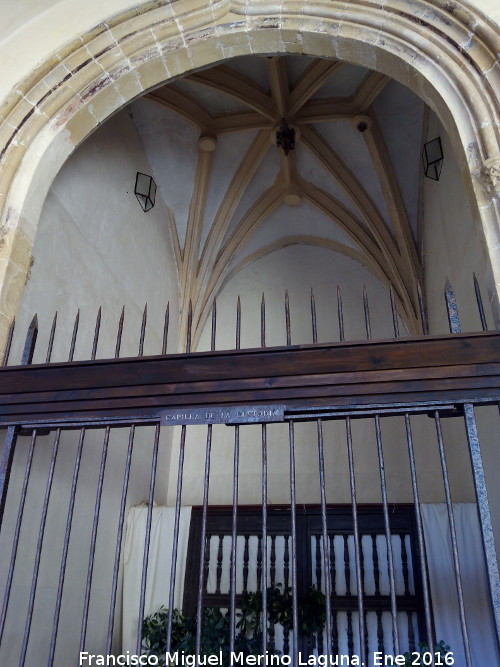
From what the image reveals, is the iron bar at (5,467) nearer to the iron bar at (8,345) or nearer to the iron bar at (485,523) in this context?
the iron bar at (8,345)

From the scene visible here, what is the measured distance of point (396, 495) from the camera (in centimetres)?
748

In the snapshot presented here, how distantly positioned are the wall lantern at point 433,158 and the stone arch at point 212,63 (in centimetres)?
263

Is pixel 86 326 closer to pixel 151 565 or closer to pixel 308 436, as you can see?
pixel 151 565

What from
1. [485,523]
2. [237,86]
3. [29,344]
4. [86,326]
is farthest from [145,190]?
[485,523]

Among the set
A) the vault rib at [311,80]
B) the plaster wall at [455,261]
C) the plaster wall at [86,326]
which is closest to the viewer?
the plaster wall at [86,326]

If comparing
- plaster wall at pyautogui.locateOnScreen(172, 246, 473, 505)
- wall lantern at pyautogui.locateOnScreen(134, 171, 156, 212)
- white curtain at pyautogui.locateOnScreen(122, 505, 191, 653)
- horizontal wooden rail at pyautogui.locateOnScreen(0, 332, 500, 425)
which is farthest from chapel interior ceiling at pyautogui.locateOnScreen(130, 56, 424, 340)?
horizontal wooden rail at pyautogui.locateOnScreen(0, 332, 500, 425)

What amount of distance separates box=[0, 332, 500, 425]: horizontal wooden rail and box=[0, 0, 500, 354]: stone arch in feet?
2.68

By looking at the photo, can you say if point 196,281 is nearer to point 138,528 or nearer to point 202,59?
point 138,528

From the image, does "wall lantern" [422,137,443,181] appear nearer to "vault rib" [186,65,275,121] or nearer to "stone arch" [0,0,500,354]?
"vault rib" [186,65,275,121]

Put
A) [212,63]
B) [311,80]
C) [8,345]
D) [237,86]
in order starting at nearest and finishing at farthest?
[8,345]
[212,63]
[311,80]
[237,86]

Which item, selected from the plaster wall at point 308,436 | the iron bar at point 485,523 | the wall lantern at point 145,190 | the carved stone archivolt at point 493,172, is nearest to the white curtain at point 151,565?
the plaster wall at point 308,436

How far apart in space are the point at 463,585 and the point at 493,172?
3895mm

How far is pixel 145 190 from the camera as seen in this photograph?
7.70 m

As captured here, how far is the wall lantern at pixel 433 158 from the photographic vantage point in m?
6.68
